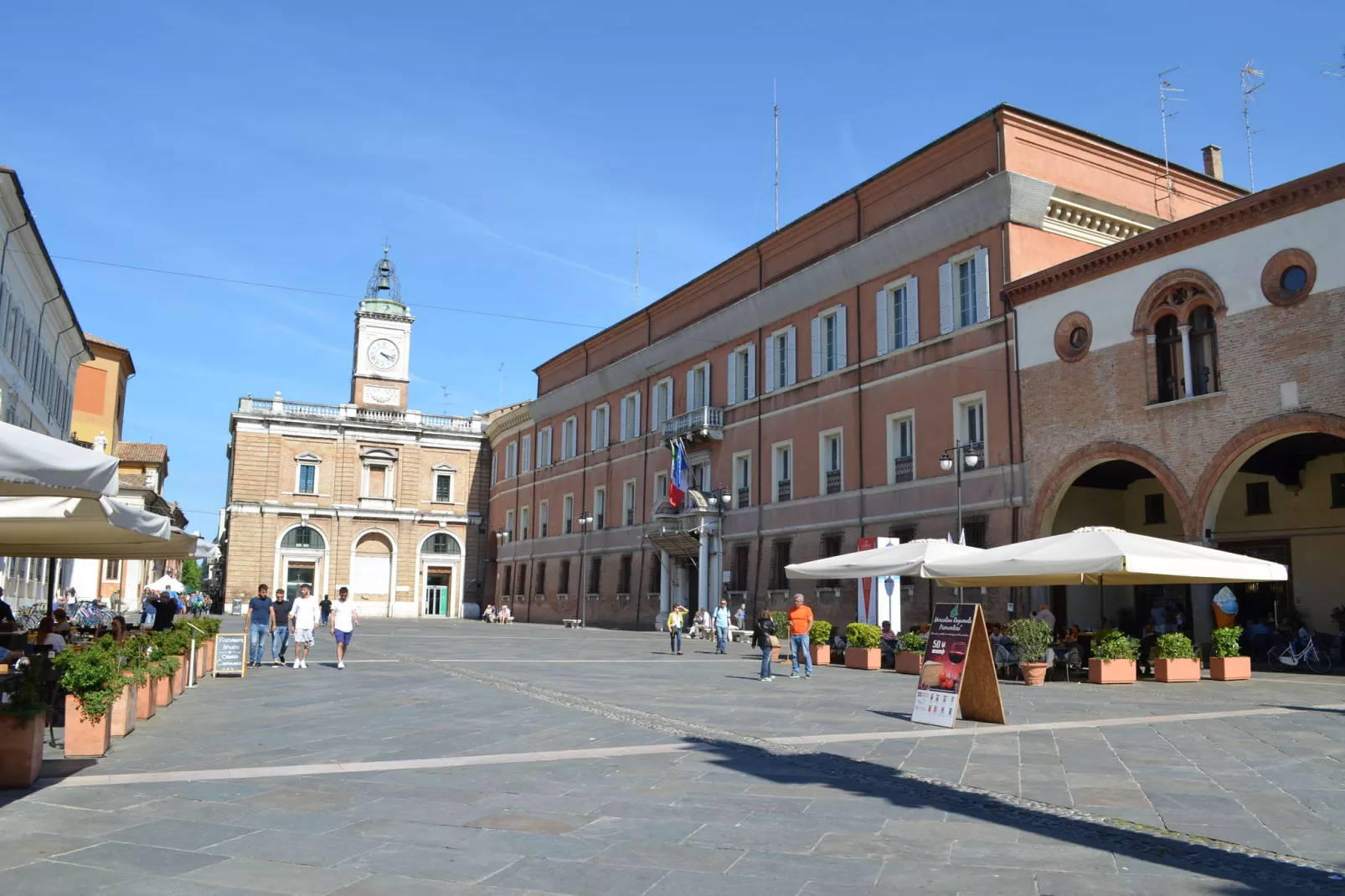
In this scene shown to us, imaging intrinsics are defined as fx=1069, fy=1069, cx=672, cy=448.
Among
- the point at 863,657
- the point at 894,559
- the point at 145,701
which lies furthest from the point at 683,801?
the point at 863,657

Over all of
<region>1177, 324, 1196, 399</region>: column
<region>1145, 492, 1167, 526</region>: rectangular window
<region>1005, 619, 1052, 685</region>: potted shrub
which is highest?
<region>1177, 324, 1196, 399</region>: column

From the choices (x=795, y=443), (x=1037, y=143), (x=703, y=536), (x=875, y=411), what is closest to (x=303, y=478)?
(x=703, y=536)

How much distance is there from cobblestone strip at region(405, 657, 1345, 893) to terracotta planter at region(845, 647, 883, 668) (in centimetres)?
1068

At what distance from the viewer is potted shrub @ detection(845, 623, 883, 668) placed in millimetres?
21234

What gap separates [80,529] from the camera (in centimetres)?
947

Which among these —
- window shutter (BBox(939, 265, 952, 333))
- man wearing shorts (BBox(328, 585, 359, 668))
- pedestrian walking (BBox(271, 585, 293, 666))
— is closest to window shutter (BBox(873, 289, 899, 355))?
window shutter (BBox(939, 265, 952, 333))

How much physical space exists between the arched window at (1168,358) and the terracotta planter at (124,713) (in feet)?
64.6

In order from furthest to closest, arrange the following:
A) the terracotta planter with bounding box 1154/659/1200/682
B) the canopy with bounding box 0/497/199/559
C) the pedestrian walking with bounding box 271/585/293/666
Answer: the pedestrian walking with bounding box 271/585/293/666 → the terracotta planter with bounding box 1154/659/1200/682 → the canopy with bounding box 0/497/199/559

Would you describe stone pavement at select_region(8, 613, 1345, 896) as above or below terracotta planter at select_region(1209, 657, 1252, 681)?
below

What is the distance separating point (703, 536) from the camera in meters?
37.2

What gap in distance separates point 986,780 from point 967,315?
20.4 meters

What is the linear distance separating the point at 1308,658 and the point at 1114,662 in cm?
552

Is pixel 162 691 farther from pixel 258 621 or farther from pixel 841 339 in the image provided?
pixel 841 339

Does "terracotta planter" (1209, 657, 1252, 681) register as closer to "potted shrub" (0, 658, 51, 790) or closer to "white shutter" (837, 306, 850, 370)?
"white shutter" (837, 306, 850, 370)
